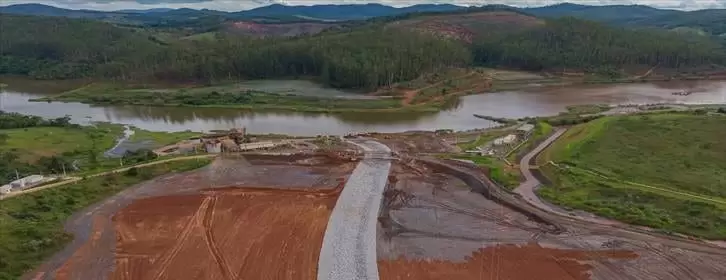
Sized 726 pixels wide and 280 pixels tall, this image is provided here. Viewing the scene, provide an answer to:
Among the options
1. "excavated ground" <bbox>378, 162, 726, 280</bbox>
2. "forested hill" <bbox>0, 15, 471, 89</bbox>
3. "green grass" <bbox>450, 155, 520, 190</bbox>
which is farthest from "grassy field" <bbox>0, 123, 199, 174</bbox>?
"forested hill" <bbox>0, 15, 471, 89</bbox>

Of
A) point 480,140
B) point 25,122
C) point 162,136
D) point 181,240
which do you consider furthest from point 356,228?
point 25,122

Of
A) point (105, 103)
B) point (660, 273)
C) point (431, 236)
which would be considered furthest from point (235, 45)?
point (660, 273)

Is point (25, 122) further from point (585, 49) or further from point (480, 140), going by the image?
point (585, 49)

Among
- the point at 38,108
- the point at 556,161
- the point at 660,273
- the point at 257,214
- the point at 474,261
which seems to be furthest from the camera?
the point at 38,108

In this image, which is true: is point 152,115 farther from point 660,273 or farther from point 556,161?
point 660,273

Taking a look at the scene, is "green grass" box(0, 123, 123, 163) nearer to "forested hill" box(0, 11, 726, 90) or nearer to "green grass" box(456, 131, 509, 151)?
"green grass" box(456, 131, 509, 151)
